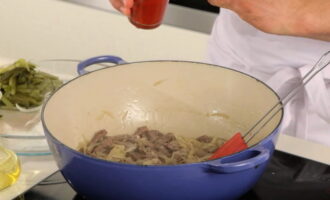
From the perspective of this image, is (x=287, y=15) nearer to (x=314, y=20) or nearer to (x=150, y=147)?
(x=314, y=20)

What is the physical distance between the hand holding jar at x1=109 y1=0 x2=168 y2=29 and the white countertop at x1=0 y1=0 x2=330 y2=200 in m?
0.74

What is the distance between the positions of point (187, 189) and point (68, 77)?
494 mm

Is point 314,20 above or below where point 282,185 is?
above

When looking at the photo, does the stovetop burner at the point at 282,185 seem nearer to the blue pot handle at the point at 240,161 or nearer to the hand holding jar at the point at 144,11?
the blue pot handle at the point at 240,161

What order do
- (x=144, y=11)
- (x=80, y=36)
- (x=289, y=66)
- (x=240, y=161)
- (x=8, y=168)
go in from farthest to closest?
1. (x=80, y=36)
2. (x=289, y=66)
3. (x=144, y=11)
4. (x=8, y=168)
5. (x=240, y=161)

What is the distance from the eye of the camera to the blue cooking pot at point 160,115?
2.16 ft

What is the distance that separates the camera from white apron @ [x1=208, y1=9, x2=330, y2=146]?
1.07 m

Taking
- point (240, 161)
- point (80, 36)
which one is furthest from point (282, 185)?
point (80, 36)

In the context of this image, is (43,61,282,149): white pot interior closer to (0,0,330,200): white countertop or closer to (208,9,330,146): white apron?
(208,9,330,146): white apron

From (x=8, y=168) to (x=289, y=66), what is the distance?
0.58m

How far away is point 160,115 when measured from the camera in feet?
3.00

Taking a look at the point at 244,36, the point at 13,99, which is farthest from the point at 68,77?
the point at 244,36

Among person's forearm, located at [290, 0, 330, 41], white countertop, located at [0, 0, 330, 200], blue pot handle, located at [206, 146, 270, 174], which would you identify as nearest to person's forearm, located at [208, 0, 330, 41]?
person's forearm, located at [290, 0, 330, 41]

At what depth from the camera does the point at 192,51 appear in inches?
67.5
